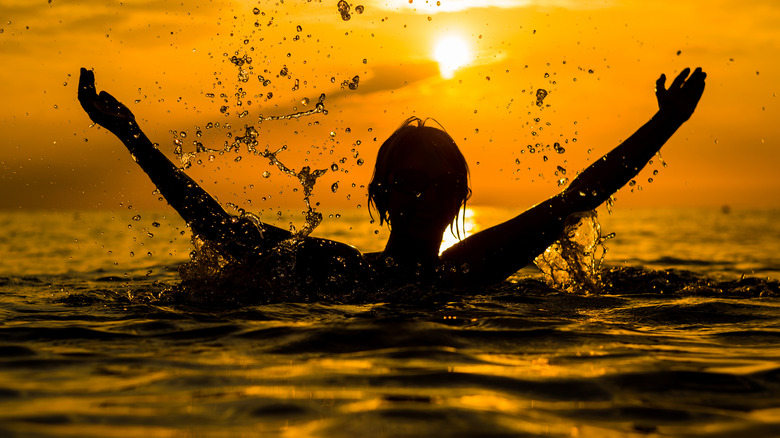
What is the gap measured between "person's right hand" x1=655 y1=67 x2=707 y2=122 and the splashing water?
84 centimetres

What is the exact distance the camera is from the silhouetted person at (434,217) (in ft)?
16.2

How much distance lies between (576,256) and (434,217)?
189 cm

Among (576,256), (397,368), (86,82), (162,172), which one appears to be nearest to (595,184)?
(576,256)

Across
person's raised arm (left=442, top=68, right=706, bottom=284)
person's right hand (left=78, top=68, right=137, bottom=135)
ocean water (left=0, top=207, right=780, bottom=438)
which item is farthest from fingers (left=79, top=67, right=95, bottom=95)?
person's raised arm (left=442, top=68, right=706, bottom=284)

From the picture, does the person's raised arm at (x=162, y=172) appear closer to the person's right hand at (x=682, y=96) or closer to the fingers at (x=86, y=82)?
the fingers at (x=86, y=82)

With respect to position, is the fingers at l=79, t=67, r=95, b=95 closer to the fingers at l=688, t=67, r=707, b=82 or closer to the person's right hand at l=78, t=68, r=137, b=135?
the person's right hand at l=78, t=68, r=137, b=135

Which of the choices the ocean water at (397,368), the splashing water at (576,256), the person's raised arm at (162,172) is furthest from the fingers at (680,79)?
the person's raised arm at (162,172)

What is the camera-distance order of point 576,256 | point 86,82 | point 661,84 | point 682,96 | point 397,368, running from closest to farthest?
1. point 397,368
2. point 86,82
3. point 682,96
4. point 661,84
5. point 576,256

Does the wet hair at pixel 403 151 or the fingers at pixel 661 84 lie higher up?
the fingers at pixel 661 84

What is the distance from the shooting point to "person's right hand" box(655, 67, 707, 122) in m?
5.00

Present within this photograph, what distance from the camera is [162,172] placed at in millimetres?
4531

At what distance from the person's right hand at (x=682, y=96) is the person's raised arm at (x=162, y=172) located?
2.85 meters

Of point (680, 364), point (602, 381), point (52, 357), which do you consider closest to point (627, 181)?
point (680, 364)

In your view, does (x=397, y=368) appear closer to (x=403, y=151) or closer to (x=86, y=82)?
(x=403, y=151)
